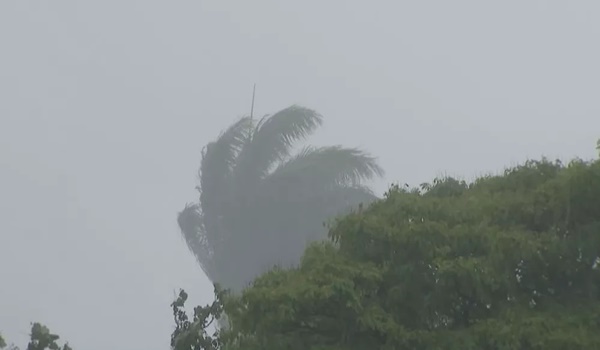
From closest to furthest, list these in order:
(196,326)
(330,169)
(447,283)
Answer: (447,283) → (196,326) → (330,169)

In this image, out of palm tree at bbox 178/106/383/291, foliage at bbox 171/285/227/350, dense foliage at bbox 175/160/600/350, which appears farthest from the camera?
palm tree at bbox 178/106/383/291

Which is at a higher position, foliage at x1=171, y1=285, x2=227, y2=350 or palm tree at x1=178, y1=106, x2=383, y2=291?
palm tree at x1=178, y1=106, x2=383, y2=291

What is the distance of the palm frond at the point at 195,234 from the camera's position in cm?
4378

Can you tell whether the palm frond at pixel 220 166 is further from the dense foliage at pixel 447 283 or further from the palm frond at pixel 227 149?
the dense foliage at pixel 447 283

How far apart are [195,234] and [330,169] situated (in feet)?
21.3

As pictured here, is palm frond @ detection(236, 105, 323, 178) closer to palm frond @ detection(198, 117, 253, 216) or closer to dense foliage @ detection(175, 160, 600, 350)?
palm frond @ detection(198, 117, 253, 216)

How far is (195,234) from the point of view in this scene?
44188 millimetres

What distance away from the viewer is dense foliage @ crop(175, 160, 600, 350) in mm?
10055

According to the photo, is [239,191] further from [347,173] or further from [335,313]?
[335,313]

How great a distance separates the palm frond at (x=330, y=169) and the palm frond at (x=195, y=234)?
144 inches

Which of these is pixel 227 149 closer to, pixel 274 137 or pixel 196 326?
pixel 274 137

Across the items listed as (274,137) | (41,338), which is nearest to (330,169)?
(274,137)

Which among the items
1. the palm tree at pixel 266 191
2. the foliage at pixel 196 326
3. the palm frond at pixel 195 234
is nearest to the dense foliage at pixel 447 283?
the foliage at pixel 196 326

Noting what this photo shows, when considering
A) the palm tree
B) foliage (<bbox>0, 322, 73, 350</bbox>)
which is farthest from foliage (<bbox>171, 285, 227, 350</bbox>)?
the palm tree
